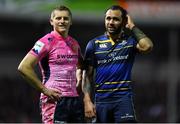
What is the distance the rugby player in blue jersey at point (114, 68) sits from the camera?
7777 mm

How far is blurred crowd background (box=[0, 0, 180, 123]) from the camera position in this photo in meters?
18.7

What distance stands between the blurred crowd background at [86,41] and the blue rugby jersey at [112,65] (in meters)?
8.89

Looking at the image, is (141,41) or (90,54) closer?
(141,41)

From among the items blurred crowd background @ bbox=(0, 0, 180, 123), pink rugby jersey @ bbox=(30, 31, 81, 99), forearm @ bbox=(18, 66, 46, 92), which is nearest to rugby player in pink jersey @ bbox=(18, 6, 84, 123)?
pink rugby jersey @ bbox=(30, 31, 81, 99)

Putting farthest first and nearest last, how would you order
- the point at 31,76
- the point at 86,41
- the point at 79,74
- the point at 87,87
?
1. the point at 86,41
2. the point at 79,74
3. the point at 87,87
4. the point at 31,76

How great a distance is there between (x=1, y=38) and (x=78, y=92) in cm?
1638

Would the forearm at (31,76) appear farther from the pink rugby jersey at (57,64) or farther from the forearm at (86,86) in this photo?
the forearm at (86,86)

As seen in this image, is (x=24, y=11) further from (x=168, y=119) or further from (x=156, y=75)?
(x=156, y=75)

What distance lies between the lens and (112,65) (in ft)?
25.6

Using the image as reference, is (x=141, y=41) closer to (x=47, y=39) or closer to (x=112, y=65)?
(x=112, y=65)

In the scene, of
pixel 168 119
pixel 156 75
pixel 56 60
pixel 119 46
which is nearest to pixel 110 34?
pixel 119 46

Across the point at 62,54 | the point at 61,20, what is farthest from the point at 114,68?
the point at 61,20

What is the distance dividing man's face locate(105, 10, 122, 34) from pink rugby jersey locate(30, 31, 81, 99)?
1.63 ft

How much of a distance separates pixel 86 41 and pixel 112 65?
1614 cm
